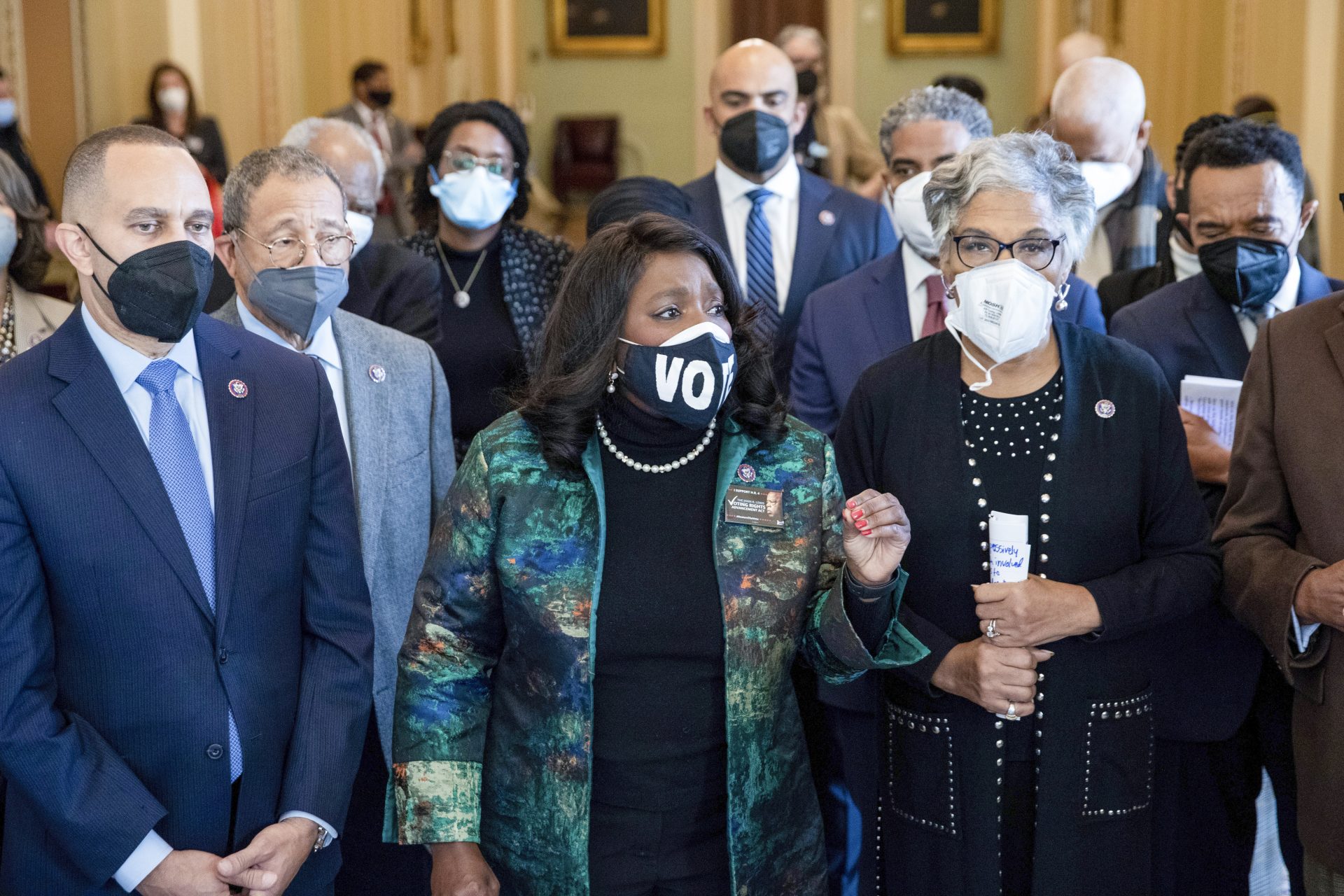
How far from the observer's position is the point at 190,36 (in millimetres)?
8047

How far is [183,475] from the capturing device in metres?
2.05

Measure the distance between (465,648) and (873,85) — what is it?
1142 centimetres

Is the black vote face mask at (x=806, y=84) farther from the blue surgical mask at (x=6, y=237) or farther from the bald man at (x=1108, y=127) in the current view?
the blue surgical mask at (x=6, y=237)

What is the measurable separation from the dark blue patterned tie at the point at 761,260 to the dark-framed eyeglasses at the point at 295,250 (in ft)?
4.05

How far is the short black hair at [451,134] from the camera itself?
3.95 meters

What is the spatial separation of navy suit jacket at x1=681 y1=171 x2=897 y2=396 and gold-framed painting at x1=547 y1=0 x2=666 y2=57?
9662 mm

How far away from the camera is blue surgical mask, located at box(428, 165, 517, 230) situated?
3.81 metres

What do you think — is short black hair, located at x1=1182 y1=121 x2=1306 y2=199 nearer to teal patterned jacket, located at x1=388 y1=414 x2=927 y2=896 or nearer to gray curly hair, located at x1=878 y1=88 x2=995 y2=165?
gray curly hair, located at x1=878 y1=88 x2=995 y2=165

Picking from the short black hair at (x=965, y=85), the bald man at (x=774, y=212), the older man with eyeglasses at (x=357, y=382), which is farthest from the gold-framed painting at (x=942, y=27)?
the older man with eyeglasses at (x=357, y=382)

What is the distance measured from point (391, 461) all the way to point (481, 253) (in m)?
1.18

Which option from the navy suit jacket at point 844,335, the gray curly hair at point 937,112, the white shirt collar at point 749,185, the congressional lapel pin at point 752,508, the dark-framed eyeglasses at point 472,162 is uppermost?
the gray curly hair at point 937,112

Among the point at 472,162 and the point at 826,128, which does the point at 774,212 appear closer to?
the point at 472,162

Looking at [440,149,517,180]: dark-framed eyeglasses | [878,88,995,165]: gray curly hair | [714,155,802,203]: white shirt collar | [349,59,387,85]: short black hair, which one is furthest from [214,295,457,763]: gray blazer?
[349,59,387,85]: short black hair

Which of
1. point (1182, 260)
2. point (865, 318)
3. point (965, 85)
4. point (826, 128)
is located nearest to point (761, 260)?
point (865, 318)
